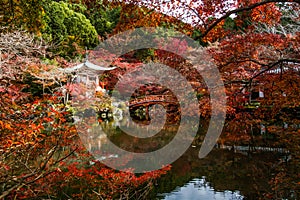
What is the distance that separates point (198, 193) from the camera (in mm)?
5555

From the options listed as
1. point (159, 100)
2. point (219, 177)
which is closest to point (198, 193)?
point (219, 177)

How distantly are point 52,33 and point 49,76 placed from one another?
446 centimetres

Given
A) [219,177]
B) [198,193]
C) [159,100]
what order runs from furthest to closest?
1. [159,100]
2. [219,177]
3. [198,193]

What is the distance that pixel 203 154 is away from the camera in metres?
8.23

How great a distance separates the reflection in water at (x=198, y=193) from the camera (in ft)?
17.4

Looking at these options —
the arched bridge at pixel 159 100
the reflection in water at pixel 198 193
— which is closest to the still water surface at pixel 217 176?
the reflection in water at pixel 198 193

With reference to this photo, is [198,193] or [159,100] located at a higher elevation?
[159,100]

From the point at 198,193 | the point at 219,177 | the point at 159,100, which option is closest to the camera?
the point at 198,193

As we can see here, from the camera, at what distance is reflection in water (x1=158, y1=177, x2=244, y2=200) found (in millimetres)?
5316

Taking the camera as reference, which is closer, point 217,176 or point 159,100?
point 217,176

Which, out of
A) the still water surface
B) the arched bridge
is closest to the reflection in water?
the still water surface

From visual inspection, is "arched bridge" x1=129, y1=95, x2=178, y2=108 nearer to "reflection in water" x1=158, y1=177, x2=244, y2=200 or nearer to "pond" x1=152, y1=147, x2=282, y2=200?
"pond" x1=152, y1=147, x2=282, y2=200

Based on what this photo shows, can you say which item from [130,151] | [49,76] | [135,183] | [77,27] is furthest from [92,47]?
[135,183]

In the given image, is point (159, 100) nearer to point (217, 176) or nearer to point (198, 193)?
point (217, 176)
